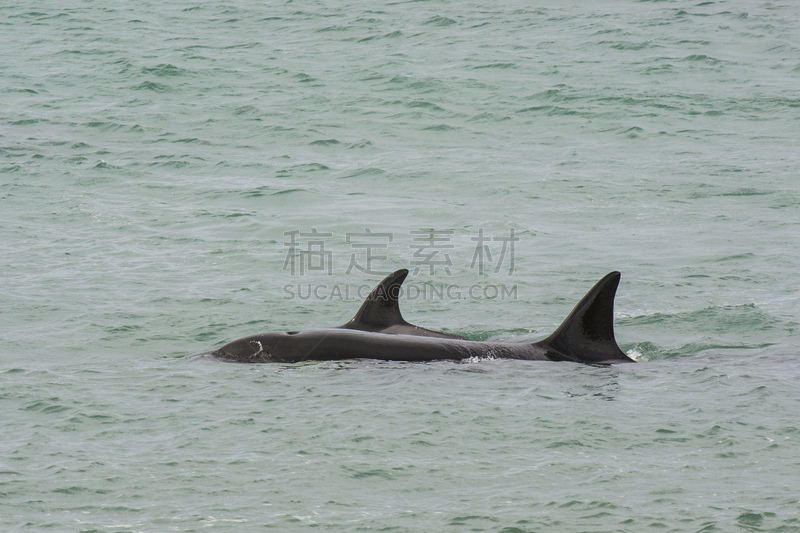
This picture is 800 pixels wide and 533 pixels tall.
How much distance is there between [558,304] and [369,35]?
78.6 feet

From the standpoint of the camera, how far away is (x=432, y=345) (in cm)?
1227

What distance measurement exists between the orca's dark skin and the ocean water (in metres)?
0.25

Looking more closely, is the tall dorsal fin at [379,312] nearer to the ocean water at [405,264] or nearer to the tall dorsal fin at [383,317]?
the tall dorsal fin at [383,317]

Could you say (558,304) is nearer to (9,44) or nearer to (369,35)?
(369,35)

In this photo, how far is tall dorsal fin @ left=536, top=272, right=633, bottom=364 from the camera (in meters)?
12.2

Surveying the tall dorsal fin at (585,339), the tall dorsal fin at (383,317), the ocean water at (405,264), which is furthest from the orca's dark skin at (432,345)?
the ocean water at (405,264)

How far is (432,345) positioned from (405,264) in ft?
16.5

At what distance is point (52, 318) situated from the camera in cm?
1438

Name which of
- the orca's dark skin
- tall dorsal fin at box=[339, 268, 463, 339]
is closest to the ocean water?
the orca's dark skin

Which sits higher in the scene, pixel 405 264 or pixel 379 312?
pixel 379 312

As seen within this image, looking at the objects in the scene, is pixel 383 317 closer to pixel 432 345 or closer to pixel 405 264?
pixel 432 345

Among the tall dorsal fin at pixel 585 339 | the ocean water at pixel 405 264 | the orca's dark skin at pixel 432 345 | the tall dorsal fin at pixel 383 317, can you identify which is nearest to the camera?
the ocean water at pixel 405 264

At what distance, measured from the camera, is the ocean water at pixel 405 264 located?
8.94 meters

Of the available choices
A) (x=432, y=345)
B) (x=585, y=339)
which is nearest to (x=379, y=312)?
(x=432, y=345)
